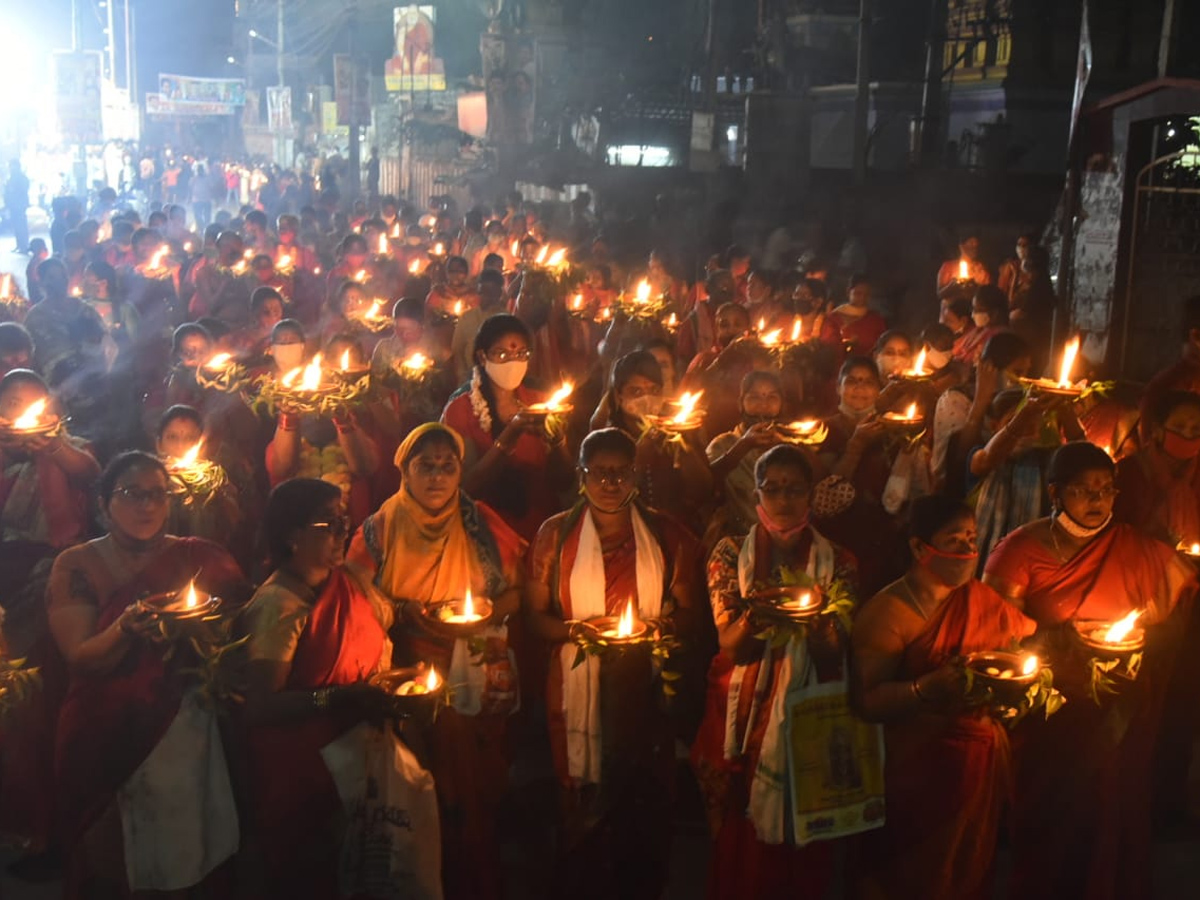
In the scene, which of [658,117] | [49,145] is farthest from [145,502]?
[49,145]

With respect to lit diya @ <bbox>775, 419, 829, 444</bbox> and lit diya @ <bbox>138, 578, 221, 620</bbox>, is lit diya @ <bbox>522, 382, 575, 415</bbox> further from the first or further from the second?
lit diya @ <bbox>138, 578, 221, 620</bbox>

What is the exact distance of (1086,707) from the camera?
182 inches

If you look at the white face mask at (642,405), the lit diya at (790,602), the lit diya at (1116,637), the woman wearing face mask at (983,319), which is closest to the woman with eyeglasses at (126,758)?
the lit diya at (790,602)

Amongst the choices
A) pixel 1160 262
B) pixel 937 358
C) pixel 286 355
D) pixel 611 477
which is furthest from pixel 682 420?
pixel 1160 262

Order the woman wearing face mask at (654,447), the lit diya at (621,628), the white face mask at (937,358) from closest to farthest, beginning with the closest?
the lit diya at (621,628) → the woman wearing face mask at (654,447) → the white face mask at (937,358)

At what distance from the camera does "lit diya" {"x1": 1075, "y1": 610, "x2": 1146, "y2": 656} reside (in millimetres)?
4109

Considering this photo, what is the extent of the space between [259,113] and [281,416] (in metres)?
57.2

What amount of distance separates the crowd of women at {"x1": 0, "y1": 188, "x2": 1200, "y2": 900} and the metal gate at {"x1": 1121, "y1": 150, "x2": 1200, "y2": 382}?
4.36 metres

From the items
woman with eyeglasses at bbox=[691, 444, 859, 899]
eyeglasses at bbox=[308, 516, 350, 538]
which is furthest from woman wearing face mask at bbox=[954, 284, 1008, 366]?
eyeglasses at bbox=[308, 516, 350, 538]

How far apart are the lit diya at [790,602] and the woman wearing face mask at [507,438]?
1.77 m

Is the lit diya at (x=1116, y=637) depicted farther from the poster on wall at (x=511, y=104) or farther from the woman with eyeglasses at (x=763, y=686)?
the poster on wall at (x=511, y=104)

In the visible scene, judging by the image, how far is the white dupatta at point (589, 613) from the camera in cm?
485

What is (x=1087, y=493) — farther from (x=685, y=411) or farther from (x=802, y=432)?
(x=685, y=411)

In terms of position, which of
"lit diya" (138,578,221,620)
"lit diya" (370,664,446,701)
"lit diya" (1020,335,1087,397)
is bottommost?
"lit diya" (370,664,446,701)
